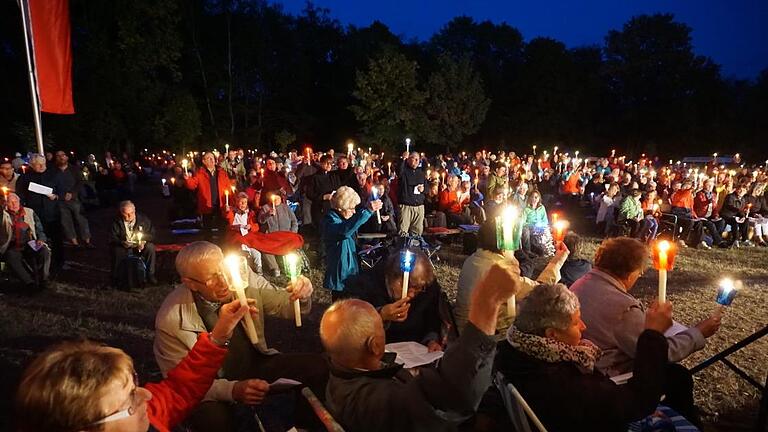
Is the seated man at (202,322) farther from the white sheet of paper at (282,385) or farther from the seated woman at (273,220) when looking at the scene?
the seated woman at (273,220)

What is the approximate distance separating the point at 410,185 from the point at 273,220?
3.14 m

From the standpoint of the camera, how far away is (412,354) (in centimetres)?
363

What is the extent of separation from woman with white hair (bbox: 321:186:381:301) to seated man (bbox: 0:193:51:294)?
499 cm

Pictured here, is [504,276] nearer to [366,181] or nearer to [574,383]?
[574,383]

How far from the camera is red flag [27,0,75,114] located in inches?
346

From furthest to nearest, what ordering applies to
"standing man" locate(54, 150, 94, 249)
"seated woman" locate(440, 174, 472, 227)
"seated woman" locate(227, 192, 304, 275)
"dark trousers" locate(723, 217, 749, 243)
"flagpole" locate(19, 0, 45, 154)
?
"dark trousers" locate(723, 217, 749, 243) → "seated woman" locate(440, 174, 472, 227) → "standing man" locate(54, 150, 94, 249) → "flagpole" locate(19, 0, 45, 154) → "seated woman" locate(227, 192, 304, 275)

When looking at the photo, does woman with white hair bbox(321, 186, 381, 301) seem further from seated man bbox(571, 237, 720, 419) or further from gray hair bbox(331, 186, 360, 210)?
seated man bbox(571, 237, 720, 419)

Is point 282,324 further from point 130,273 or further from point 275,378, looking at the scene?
point 275,378

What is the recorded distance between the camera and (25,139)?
70.2ft

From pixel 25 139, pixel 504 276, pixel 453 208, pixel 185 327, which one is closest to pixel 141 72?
pixel 25 139

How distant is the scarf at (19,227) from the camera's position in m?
7.64

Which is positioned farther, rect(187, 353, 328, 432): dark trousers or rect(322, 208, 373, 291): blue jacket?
rect(322, 208, 373, 291): blue jacket

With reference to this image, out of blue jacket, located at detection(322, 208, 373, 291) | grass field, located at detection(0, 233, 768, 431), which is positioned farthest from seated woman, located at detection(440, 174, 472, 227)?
blue jacket, located at detection(322, 208, 373, 291)

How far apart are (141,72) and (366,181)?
21.6 meters
